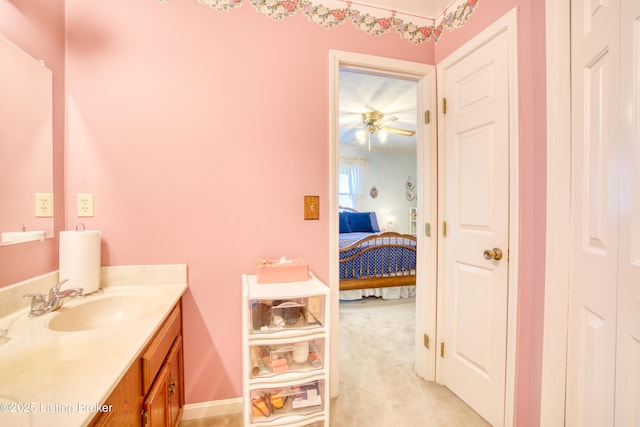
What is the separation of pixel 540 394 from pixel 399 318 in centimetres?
186

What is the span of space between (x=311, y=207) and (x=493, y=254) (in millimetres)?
1001

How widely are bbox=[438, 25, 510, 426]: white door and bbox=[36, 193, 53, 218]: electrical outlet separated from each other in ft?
6.85

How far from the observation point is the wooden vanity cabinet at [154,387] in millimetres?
733

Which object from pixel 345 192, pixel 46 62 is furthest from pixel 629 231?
pixel 345 192

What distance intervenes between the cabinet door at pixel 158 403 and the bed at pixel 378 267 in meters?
2.48

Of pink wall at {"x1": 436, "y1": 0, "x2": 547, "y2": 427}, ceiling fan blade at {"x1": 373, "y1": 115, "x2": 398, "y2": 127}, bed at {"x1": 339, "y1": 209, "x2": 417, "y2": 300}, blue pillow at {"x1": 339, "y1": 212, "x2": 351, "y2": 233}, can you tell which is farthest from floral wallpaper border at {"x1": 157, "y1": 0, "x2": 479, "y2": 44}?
blue pillow at {"x1": 339, "y1": 212, "x2": 351, "y2": 233}

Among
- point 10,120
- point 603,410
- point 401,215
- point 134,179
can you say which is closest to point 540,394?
point 603,410

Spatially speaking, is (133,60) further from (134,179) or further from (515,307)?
(515,307)

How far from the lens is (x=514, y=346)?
134 cm

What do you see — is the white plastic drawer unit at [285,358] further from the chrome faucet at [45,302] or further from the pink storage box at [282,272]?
the chrome faucet at [45,302]

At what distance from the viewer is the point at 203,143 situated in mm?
1522

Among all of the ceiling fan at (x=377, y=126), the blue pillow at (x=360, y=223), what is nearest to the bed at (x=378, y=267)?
the ceiling fan at (x=377, y=126)

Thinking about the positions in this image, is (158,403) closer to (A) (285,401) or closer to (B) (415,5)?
(A) (285,401)

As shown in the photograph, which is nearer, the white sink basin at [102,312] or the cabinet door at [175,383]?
the white sink basin at [102,312]
